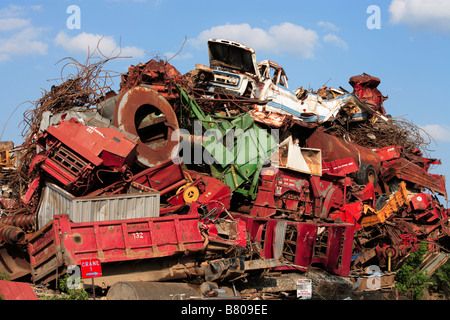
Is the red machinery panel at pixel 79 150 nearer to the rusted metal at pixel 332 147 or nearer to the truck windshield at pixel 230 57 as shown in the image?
the truck windshield at pixel 230 57

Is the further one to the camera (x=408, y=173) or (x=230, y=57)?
(x=408, y=173)

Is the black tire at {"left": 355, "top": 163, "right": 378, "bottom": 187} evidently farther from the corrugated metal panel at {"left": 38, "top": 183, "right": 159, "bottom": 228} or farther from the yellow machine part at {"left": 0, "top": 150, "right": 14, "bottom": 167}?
the yellow machine part at {"left": 0, "top": 150, "right": 14, "bottom": 167}

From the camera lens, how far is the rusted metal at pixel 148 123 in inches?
434

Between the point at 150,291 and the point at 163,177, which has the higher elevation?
the point at 163,177

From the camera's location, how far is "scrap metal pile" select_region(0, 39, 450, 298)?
28.4ft

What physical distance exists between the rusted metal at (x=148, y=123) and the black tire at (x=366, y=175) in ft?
21.5

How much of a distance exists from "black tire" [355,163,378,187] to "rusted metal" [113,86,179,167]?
6.57 metres

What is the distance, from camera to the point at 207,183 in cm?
1146

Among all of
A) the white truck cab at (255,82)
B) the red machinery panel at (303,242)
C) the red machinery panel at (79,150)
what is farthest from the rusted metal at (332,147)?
the red machinery panel at (79,150)

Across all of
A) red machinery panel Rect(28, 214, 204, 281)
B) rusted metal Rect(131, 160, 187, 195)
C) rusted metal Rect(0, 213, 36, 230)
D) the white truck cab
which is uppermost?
the white truck cab

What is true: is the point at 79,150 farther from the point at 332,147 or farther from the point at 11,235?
the point at 332,147

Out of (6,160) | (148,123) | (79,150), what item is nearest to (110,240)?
(79,150)

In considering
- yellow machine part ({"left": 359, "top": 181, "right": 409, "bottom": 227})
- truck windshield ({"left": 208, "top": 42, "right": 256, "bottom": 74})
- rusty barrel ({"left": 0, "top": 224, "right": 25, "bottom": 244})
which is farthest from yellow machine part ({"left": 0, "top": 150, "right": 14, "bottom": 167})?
yellow machine part ({"left": 359, "top": 181, "right": 409, "bottom": 227})

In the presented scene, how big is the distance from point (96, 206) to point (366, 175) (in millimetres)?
9434
